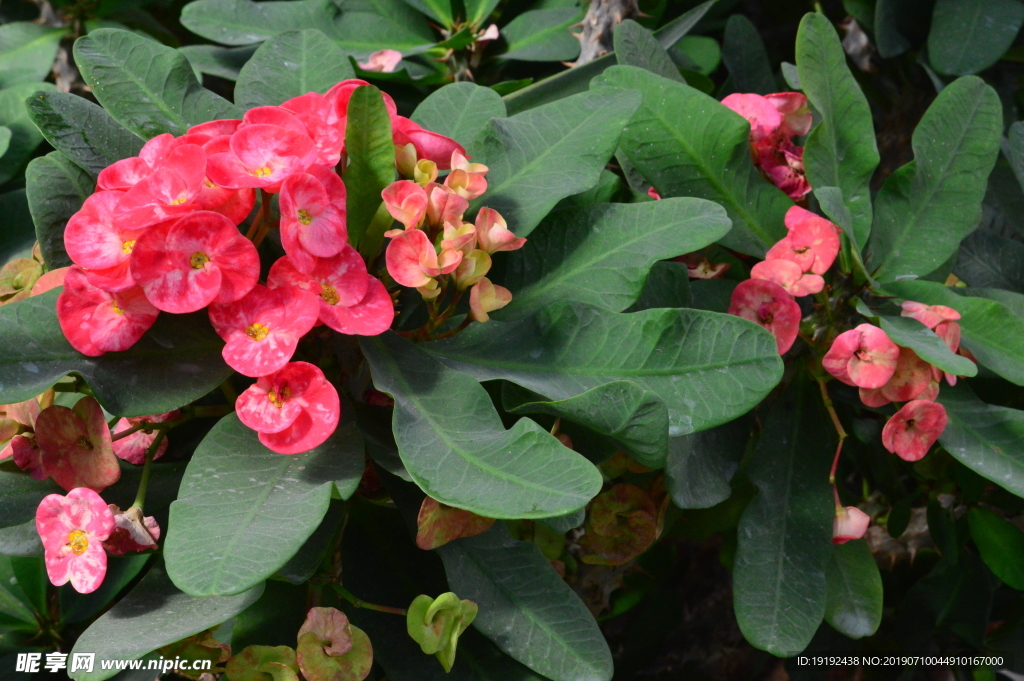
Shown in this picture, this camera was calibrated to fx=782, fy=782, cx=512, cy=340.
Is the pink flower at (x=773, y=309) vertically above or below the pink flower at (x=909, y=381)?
above

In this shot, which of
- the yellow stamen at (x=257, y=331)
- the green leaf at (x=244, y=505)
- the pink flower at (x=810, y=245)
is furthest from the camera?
the pink flower at (x=810, y=245)

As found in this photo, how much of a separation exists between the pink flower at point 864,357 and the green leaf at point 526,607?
1.30 feet

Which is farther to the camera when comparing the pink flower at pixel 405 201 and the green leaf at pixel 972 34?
the green leaf at pixel 972 34

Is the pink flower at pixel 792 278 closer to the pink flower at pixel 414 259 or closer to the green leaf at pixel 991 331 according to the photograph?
the green leaf at pixel 991 331

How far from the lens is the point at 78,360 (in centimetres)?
71

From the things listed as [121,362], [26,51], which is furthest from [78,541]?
[26,51]

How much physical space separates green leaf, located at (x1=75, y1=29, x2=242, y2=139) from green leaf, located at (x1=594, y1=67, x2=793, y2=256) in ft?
1.61

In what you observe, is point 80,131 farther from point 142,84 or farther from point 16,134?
point 16,134

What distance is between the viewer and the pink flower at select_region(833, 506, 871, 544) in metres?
0.96

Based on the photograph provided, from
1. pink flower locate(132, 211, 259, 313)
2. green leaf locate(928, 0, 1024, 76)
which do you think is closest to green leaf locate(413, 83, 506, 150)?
pink flower locate(132, 211, 259, 313)

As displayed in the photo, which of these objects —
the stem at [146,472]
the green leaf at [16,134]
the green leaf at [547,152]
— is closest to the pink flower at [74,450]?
the stem at [146,472]

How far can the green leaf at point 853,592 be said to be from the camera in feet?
3.26

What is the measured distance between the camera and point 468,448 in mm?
A: 688

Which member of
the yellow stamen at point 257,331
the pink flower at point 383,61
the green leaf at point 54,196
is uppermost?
the green leaf at point 54,196
